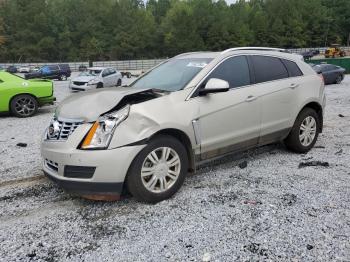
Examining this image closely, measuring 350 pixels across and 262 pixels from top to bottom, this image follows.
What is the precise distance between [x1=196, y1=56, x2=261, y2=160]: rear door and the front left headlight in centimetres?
104

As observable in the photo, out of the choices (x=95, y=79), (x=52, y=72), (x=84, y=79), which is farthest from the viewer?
(x=52, y=72)

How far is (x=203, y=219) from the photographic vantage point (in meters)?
3.60

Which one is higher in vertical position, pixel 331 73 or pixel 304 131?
pixel 331 73

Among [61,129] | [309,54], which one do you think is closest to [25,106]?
[61,129]

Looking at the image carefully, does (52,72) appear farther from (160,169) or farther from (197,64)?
(160,169)

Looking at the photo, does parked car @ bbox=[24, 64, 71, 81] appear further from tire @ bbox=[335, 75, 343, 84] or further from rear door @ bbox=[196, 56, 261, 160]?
rear door @ bbox=[196, 56, 261, 160]

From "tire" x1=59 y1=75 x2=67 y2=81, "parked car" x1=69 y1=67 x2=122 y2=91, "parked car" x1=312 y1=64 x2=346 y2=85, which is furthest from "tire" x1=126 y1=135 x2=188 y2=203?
"tire" x1=59 y1=75 x2=67 y2=81

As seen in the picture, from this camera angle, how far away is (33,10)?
280ft

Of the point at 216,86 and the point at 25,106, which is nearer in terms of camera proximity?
the point at 216,86

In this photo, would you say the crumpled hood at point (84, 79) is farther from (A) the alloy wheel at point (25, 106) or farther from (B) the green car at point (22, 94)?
(A) the alloy wheel at point (25, 106)

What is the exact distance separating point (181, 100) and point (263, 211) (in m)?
1.51

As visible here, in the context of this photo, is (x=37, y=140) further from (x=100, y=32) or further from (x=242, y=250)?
(x=100, y=32)

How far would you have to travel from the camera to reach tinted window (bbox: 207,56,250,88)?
15.0 ft

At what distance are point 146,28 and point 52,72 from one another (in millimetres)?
58650
